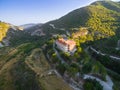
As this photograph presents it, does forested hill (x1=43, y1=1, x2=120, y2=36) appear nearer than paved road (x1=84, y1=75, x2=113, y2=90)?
No

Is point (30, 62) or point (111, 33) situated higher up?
point (30, 62)

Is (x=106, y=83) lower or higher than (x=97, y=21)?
higher

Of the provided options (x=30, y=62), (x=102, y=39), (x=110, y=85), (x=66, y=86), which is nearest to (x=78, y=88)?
(x=66, y=86)

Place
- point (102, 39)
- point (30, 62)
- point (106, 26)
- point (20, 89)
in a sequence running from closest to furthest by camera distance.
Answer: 1. point (20, 89)
2. point (30, 62)
3. point (102, 39)
4. point (106, 26)

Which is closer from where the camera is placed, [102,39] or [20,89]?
[20,89]

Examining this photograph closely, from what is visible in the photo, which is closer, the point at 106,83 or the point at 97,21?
the point at 106,83

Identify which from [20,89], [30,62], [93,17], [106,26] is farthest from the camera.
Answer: [93,17]

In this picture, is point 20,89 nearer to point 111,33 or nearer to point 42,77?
point 42,77

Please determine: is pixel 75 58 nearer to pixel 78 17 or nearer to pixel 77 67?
pixel 77 67

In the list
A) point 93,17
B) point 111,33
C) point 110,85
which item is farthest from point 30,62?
A: point 93,17

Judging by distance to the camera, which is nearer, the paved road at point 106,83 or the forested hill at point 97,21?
the paved road at point 106,83
